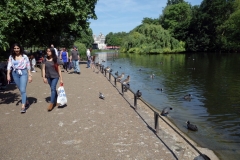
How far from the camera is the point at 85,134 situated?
17.7ft

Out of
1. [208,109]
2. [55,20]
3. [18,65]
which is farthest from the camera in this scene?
[55,20]

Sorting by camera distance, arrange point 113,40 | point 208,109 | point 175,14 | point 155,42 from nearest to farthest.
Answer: point 208,109 < point 155,42 < point 175,14 < point 113,40

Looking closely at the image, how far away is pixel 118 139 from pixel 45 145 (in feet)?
5.26

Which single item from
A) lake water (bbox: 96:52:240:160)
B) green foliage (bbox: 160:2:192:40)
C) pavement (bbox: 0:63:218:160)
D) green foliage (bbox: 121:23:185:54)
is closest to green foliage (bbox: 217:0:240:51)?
green foliage (bbox: 121:23:185:54)

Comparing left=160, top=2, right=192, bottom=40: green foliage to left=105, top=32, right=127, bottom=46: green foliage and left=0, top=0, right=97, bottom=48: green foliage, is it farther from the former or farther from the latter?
left=105, top=32, right=127, bottom=46: green foliage

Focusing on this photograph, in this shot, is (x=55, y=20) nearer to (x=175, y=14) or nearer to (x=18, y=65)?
(x=18, y=65)

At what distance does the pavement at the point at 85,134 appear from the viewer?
450 cm

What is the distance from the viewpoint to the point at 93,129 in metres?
5.71

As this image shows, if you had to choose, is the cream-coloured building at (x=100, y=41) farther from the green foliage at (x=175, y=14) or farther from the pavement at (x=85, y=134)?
the pavement at (x=85, y=134)

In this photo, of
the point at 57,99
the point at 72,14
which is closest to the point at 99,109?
the point at 57,99

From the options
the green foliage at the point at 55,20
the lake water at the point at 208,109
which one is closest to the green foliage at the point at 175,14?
the green foliage at the point at 55,20

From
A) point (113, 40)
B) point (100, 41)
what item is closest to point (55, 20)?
point (113, 40)

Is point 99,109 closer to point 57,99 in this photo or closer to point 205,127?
point 57,99

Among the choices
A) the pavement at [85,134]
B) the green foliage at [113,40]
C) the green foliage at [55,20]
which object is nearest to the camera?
the pavement at [85,134]
